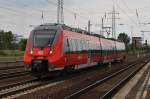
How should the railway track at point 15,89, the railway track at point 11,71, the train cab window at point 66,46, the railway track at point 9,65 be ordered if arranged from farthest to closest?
the railway track at point 9,65 → the railway track at point 11,71 → the train cab window at point 66,46 → the railway track at point 15,89

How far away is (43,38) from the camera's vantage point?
2241cm

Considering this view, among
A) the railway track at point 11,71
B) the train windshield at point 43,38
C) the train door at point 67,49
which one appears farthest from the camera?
the railway track at point 11,71

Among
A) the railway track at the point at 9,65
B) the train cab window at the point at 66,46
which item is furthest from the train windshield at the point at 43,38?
the railway track at the point at 9,65

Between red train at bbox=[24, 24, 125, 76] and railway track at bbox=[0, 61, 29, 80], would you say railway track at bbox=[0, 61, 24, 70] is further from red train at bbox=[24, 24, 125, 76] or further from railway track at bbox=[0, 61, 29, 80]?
red train at bbox=[24, 24, 125, 76]

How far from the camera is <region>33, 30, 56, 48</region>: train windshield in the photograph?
872 inches

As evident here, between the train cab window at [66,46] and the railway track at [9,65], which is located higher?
the train cab window at [66,46]

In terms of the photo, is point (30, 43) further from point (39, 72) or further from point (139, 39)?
point (139, 39)

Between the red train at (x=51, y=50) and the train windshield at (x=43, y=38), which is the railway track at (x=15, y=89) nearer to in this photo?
the red train at (x=51, y=50)

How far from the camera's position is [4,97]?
48.6 ft

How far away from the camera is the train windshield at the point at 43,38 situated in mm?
Result: 22141

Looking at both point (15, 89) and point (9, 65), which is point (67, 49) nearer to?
point (15, 89)

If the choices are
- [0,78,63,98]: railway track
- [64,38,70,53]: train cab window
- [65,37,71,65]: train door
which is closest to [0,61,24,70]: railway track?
[65,37,71,65]: train door

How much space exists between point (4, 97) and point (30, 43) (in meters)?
8.04

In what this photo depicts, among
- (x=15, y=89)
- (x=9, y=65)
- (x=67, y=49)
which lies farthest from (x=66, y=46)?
(x=9, y=65)
